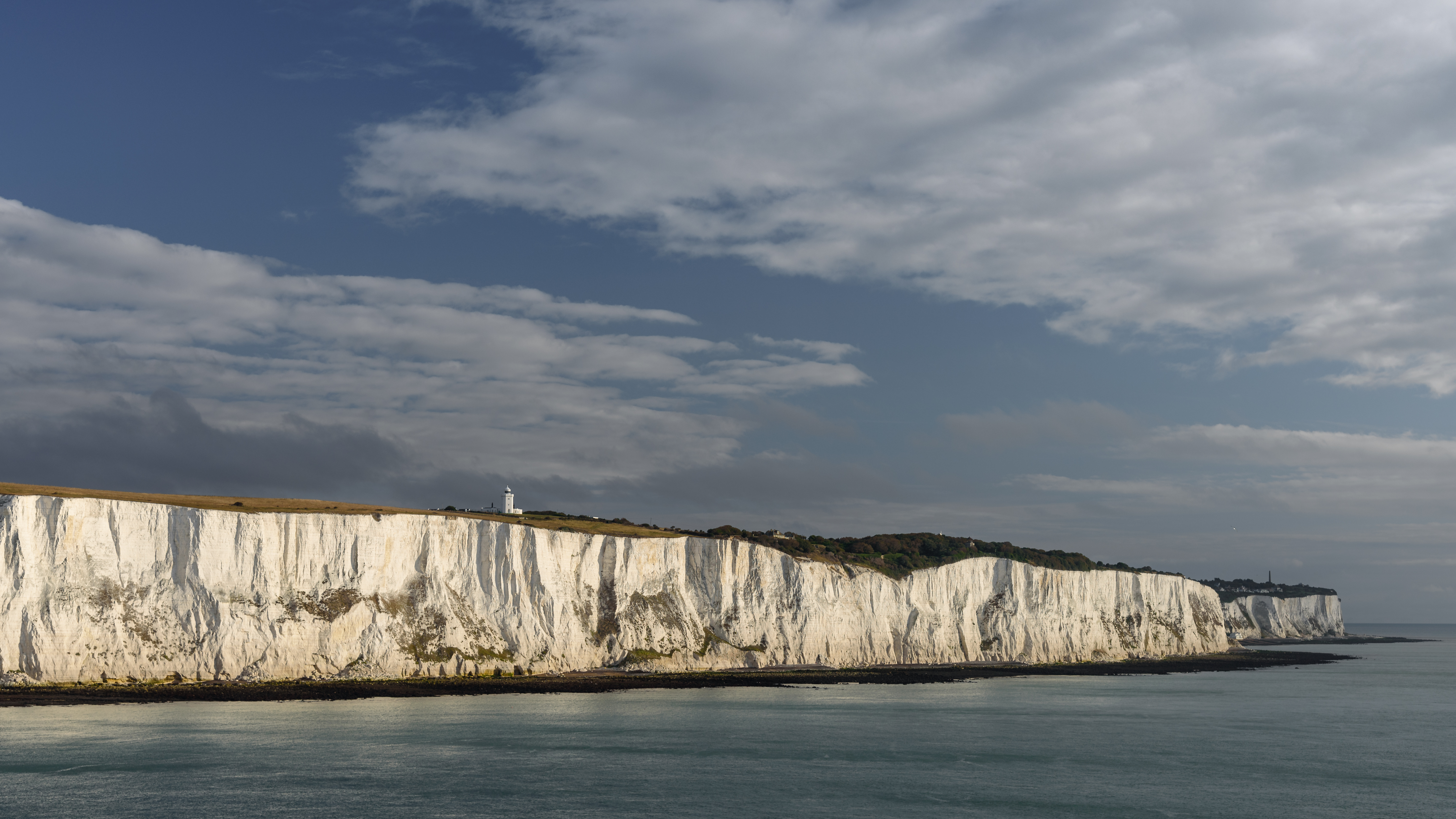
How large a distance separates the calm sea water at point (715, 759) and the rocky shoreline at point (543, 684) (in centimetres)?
191

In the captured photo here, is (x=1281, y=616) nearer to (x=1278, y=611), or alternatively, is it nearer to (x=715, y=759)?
(x=1278, y=611)

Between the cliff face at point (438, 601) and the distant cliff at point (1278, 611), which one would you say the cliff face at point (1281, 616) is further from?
the cliff face at point (438, 601)

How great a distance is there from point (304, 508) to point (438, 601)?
10158mm

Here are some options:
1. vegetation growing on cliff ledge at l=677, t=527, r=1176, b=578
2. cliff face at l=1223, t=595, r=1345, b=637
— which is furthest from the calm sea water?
cliff face at l=1223, t=595, r=1345, b=637

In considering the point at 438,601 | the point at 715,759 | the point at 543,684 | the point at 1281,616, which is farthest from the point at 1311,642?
the point at 715,759

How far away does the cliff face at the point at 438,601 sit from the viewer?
166 ft

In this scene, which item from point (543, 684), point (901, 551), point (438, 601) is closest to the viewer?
point (543, 684)

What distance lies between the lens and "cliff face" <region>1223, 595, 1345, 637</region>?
577 ft

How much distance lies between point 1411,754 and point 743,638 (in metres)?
43.9

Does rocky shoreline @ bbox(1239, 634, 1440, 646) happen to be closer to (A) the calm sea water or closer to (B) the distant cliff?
(B) the distant cliff

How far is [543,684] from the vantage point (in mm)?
58719

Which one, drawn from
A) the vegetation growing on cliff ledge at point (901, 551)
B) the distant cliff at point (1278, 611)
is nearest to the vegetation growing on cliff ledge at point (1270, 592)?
the distant cliff at point (1278, 611)

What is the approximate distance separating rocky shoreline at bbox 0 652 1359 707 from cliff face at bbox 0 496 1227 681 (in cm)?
132

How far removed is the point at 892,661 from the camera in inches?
3285
